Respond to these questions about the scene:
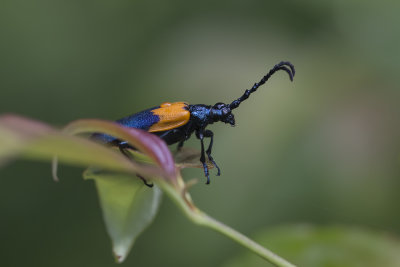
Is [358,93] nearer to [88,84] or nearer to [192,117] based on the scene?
[192,117]

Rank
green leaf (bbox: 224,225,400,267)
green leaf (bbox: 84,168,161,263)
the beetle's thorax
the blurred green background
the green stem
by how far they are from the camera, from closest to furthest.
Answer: the green stem, green leaf (bbox: 84,168,161,263), green leaf (bbox: 224,225,400,267), the beetle's thorax, the blurred green background

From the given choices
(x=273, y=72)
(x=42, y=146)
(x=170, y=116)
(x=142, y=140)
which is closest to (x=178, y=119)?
(x=170, y=116)

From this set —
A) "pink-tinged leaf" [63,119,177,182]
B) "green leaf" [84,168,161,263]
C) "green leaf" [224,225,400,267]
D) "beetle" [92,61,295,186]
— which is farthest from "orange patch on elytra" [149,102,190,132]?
"pink-tinged leaf" [63,119,177,182]

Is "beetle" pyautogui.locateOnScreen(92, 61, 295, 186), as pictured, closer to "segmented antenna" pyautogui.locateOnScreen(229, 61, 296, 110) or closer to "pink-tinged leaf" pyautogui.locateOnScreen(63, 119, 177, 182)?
"segmented antenna" pyautogui.locateOnScreen(229, 61, 296, 110)

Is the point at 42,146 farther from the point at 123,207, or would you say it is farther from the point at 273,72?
the point at 273,72

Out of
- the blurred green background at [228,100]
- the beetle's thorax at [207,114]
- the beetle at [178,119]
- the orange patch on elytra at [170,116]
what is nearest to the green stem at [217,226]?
the beetle at [178,119]
